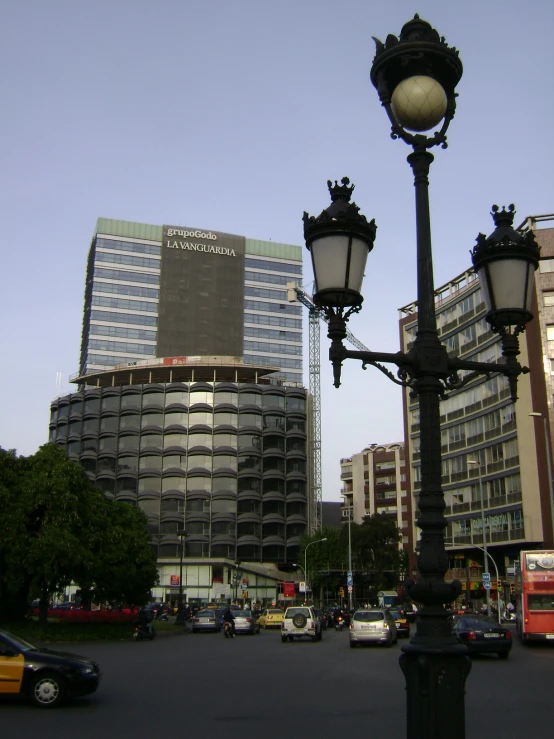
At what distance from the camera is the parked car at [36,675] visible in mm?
12945

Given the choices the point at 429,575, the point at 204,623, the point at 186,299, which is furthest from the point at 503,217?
the point at 186,299

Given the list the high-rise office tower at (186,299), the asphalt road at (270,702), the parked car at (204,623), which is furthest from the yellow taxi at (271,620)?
the high-rise office tower at (186,299)

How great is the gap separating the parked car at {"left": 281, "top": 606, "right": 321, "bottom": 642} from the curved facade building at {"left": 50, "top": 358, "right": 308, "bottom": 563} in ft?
188

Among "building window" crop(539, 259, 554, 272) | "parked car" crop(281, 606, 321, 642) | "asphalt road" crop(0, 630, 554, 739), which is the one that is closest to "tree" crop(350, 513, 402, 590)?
"building window" crop(539, 259, 554, 272)

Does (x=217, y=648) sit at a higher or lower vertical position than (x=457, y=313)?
lower

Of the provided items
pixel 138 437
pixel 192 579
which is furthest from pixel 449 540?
pixel 138 437

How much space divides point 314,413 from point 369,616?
87.7m

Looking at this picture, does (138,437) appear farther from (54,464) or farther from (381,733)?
(381,733)

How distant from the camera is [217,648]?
1202 inches

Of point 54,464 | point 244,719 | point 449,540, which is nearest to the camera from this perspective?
point 244,719

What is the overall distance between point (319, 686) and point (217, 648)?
15.1 m

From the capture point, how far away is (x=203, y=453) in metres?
96.0

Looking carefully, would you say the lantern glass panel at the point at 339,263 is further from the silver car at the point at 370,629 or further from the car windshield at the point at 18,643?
the silver car at the point at 370,629

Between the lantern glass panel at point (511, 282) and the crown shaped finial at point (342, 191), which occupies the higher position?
the crown shaped finial at point (342, 191)
